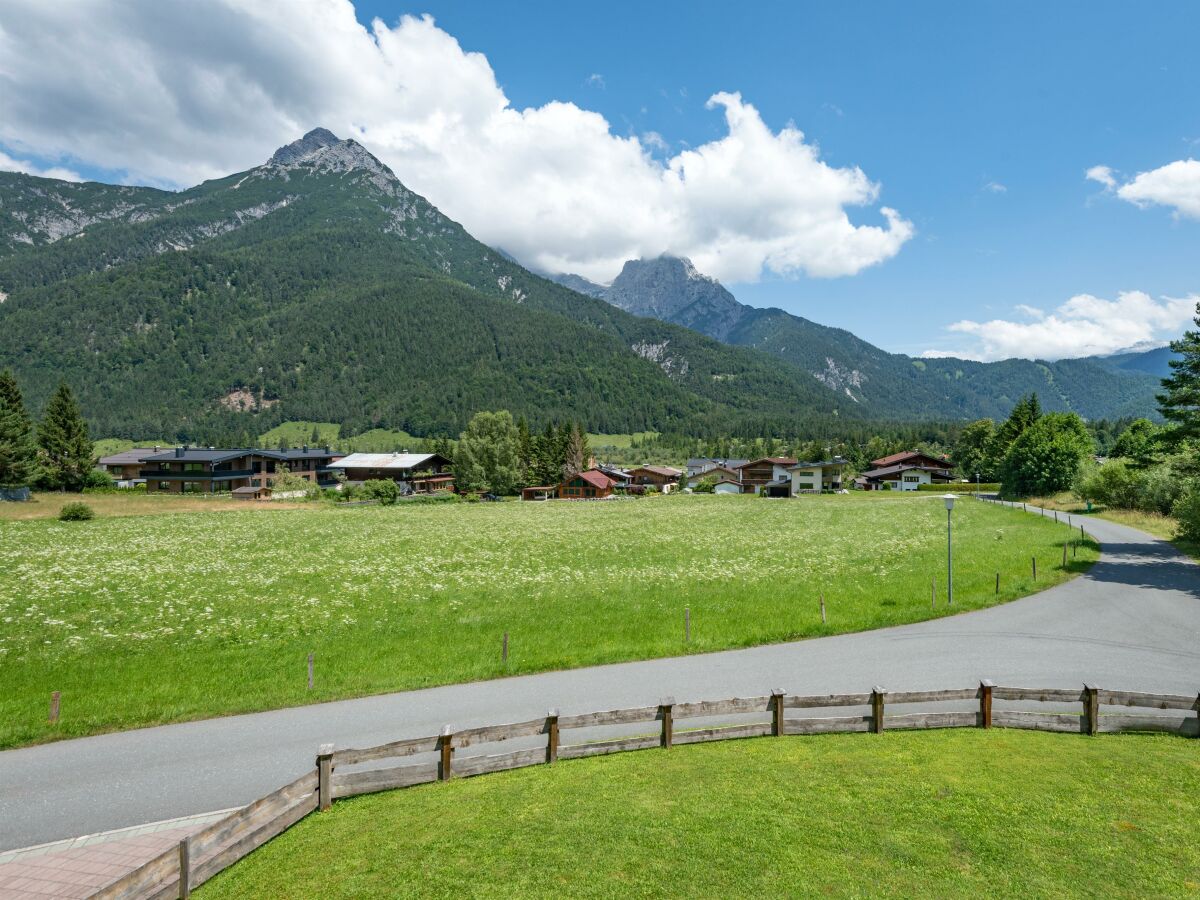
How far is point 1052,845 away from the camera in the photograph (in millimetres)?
8430

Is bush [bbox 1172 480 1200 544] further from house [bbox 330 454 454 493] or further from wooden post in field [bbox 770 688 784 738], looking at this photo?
house [bbox 330 454 454 493]

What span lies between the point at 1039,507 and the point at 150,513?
11385 cm

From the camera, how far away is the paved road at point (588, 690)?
11445 mm

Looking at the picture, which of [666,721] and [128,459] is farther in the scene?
[128,459]

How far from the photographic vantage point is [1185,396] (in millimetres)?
38469

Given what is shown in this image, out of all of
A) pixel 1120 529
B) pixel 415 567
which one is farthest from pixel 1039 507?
pixel 415 567

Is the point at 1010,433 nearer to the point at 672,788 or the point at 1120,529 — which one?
the point at 1120,529

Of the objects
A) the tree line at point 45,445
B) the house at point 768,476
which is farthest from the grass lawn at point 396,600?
the house at point 768,476

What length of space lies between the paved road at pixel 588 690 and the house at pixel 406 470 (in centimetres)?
11049

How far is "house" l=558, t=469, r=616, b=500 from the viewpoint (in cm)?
11575

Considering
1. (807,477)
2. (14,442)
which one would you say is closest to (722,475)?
(807,477)

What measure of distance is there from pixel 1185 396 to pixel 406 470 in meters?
123

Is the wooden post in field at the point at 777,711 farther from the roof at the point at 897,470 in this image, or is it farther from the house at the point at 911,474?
the roof at the point at 897,470

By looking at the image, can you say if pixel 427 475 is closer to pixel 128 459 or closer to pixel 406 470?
pixel 406 470
